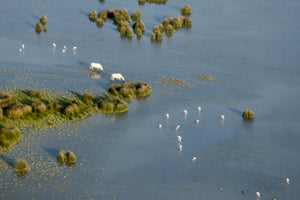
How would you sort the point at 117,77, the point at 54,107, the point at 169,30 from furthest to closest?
the point at 169,30 → the point at 117,77 → the point at 54,107

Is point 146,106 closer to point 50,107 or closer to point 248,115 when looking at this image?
point 50,107

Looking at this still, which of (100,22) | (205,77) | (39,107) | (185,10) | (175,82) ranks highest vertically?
(185,10)

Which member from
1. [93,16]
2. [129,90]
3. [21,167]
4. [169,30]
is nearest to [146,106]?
[129,90]

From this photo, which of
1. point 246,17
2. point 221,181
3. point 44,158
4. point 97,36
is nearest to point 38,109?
point 44,158

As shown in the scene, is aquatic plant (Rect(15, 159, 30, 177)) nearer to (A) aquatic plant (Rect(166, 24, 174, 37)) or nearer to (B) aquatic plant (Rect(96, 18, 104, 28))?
(A) aquatic plant (Rect(166, 24, 174, 37))

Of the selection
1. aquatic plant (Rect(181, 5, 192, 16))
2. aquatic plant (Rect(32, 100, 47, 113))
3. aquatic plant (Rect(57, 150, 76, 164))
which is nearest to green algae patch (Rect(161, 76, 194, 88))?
aquatic plant (Rect(32, 100, 47, 113))

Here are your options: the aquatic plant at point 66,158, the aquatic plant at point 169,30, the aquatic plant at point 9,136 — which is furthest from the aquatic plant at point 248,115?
the aquatic plant at point 169,30
